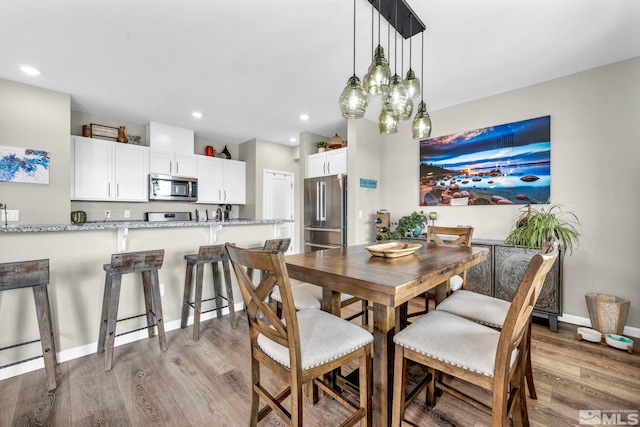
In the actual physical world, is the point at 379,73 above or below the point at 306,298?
above

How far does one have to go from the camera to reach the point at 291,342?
1038 millimetres

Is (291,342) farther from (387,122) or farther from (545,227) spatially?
(545,227)

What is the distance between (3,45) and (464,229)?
14.2 feet

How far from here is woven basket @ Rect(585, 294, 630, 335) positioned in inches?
91.8

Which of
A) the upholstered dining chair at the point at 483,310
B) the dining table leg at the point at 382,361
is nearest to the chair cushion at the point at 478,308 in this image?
the upholstered dining chair at the point at 483,310

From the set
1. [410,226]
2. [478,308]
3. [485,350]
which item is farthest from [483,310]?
[410,226]

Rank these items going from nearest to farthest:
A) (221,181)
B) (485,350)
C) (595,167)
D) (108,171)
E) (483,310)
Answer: (485,350) < (483,310) < (595,167) < (108,171) < (221,181)

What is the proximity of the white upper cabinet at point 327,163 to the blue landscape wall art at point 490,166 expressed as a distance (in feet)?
3.76

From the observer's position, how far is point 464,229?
2.39 metres

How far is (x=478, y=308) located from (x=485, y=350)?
0.53 m

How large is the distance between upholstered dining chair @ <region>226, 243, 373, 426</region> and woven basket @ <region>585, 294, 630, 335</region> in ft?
8.38

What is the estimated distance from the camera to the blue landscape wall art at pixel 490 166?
2.93m

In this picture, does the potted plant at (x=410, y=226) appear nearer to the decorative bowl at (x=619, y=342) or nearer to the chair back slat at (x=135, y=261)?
the decorative bowl at (x=619, y=342)

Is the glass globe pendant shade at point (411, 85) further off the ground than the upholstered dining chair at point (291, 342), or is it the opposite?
the glass globe pendant shade at point (411, 85)
